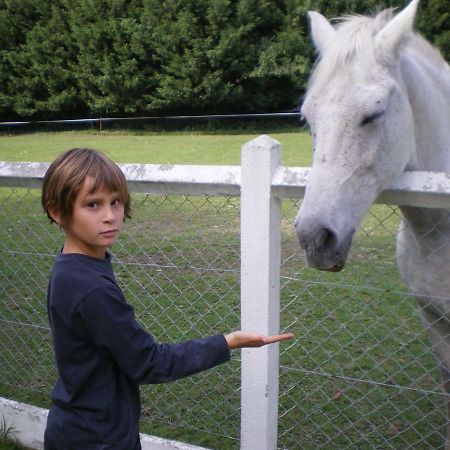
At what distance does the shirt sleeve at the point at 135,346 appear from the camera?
1.46m

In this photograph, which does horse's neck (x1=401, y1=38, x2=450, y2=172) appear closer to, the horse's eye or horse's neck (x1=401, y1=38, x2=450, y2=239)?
horse's neck (x1=401, y1=38, x2=450, y2=239)

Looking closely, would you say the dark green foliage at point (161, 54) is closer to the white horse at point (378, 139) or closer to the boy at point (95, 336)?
the white horse at point (378, 139)

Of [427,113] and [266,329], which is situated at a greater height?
[427,113]

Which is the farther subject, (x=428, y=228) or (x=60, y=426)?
(x=428, y=228)

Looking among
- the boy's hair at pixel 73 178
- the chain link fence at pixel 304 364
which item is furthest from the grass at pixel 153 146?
the boy's hair at pixel 73 178

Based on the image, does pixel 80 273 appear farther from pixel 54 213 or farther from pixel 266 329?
pixel 266 329

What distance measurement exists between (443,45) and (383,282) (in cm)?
1904

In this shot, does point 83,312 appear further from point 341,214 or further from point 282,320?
point 282,320

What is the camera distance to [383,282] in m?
4.85

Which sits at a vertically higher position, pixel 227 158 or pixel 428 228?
pixel 428 228

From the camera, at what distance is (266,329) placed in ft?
6.77

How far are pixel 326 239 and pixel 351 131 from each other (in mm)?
413

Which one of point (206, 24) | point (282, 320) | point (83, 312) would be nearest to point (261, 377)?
point (83, 312)

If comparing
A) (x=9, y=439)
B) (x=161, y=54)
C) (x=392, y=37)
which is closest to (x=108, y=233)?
(x=392, y=37)
